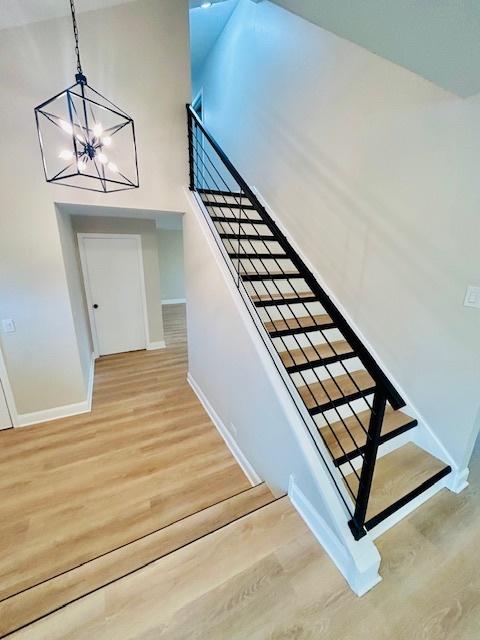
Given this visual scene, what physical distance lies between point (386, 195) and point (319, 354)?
1.34 m

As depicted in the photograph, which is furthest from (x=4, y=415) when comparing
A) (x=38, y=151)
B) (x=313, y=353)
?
(x=313, y=353)

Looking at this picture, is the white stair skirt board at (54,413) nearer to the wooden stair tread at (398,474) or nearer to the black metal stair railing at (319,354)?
the black metal stair railing at (319,354)

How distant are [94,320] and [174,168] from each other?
2.76 meters

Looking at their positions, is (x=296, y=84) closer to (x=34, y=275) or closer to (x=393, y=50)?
(x=393, y=50)

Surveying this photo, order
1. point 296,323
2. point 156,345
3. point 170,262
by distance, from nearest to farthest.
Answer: point 296,323, point 156,345, point 170,262

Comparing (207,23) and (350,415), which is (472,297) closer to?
(350,415)

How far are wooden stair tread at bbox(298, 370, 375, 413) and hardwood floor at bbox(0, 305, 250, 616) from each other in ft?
3.24

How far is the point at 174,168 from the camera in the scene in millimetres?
2723

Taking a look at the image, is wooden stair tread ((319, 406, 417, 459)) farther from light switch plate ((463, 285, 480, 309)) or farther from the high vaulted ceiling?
the high vaulted ceiling

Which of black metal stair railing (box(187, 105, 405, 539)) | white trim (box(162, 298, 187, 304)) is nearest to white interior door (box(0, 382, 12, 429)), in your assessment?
black metal stair railing (box(187, 105, 405, 539))

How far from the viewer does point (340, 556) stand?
50.1 inches

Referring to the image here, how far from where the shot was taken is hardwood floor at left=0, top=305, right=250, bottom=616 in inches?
66.3

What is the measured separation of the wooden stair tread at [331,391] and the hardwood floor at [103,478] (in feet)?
→ 3.24

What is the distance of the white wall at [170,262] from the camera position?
24.4 ft
